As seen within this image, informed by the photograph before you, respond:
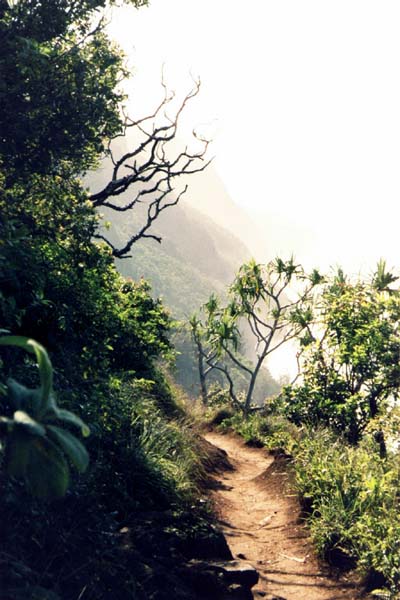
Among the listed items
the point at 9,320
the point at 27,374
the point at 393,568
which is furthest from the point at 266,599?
the point at 9,320

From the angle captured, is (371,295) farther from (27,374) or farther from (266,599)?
(27,374)

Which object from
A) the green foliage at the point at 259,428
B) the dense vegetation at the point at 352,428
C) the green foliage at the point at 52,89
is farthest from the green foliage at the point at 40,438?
the green foliage at the point at 259,428

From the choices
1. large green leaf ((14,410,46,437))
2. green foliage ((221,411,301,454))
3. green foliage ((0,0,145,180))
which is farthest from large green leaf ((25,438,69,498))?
green foliage ((221,411,301,454))

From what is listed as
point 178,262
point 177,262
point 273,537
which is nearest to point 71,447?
point 273,537

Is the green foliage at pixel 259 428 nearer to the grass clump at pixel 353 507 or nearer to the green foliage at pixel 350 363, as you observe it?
the green foliage at pixel 350 363

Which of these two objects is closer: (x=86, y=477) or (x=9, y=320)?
(x=9, y=320)

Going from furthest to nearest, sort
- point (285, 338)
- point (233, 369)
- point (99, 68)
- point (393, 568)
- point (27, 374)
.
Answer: point (233, 369)
point (285, 338)
point (99, 68)
point (393, 568)
point (27, 374)

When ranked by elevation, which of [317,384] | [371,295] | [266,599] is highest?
[371,295]

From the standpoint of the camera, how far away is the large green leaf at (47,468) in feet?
4.73

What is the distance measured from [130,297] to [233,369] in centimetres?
8843

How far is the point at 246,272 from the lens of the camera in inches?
787

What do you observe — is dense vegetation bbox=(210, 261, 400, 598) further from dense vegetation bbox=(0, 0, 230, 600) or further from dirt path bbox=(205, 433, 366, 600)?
dense vegetation bbox=(0, 0, 230, 600)

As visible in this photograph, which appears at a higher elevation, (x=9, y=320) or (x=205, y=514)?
(x=9, y=320)

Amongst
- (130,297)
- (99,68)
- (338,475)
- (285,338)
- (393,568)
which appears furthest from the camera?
(285,338)
